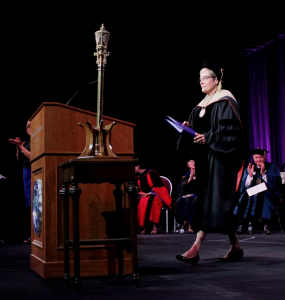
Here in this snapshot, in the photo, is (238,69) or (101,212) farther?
(238,69)

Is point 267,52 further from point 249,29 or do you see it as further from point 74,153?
point 74,153

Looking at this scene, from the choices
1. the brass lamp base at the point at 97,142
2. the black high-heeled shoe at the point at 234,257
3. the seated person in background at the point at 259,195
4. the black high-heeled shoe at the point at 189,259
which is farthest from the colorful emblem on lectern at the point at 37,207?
the seated person in background at the point at 259,195

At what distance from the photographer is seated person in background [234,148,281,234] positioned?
290 inches

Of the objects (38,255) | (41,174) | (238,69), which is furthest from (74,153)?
(238,69)

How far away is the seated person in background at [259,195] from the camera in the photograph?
7.36m

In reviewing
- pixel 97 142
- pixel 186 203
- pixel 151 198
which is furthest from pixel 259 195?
pixel 97 142

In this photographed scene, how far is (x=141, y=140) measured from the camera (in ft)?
31.1

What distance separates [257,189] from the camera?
7.22 meters

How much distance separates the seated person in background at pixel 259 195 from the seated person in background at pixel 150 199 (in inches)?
50.4

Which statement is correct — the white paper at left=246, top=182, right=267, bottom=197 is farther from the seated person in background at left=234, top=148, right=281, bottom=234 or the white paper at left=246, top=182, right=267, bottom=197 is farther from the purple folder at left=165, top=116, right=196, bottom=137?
the purple folder at left=165, top=116, right=196, bottom=137

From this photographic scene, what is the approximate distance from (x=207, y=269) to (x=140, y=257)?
1.03m

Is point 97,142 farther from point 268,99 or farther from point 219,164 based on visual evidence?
point 268,99

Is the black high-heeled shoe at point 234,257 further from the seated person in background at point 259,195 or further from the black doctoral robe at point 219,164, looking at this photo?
the seated person in background at point 259,195

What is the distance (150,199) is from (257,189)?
6.06 ft
